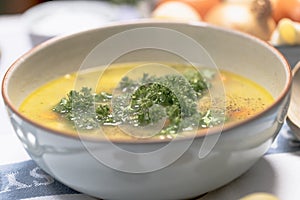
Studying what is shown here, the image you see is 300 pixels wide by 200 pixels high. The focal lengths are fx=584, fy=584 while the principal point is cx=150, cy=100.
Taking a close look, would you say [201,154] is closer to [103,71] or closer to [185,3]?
[103,71]

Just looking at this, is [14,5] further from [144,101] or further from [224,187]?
[224,187]

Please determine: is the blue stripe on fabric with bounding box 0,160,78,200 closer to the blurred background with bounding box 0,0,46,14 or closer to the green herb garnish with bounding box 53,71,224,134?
the green herb garnish with bounding box 53,71,224,134

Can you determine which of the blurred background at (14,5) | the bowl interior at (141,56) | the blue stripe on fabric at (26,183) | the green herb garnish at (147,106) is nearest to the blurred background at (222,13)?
the bowl interior at (141,56)

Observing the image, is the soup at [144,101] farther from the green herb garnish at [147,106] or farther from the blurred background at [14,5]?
the blurred background at [14,5]

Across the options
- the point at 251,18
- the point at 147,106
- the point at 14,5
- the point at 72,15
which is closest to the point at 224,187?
the point at 147,106

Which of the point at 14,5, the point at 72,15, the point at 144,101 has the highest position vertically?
the point at 144,101

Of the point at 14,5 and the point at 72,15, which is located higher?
the point at 72,15
